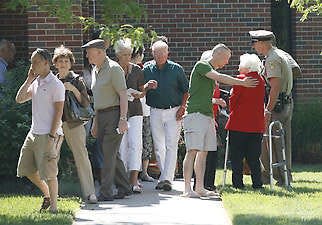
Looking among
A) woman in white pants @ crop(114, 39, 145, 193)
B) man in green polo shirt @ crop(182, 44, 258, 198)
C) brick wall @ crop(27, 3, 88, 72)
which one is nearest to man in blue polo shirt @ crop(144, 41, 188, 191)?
woman in white pants @ crop(114, 39, 145, 193)

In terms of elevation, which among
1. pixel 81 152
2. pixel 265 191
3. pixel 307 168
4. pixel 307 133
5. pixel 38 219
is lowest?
pixel 307 168

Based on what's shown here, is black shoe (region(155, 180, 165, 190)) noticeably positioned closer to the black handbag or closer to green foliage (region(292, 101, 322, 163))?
the black handbag

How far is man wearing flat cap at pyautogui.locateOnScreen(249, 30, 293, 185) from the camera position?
40.9 feet

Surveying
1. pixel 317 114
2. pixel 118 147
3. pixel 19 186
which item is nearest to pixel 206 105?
pixel 118 147

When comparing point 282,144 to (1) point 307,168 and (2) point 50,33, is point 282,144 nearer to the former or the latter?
(1) point 307,168

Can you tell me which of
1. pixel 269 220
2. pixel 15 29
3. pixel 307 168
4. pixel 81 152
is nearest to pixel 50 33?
pixel 15 29

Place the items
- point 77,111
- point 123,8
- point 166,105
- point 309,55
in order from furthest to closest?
point 309,55, point 166,105, point 77,111, point 123,8

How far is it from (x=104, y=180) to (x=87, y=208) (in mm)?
597

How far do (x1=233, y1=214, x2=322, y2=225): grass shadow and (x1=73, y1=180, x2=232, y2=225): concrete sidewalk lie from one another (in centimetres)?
19

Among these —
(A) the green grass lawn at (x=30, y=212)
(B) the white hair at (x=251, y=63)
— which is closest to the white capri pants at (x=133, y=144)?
(A) the green grass lawn at (x=30, y=212)

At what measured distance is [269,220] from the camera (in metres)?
9.78

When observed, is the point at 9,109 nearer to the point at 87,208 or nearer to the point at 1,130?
the point at 1,130

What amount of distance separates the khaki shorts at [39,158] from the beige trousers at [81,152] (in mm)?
750

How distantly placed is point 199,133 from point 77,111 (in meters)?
1.58
